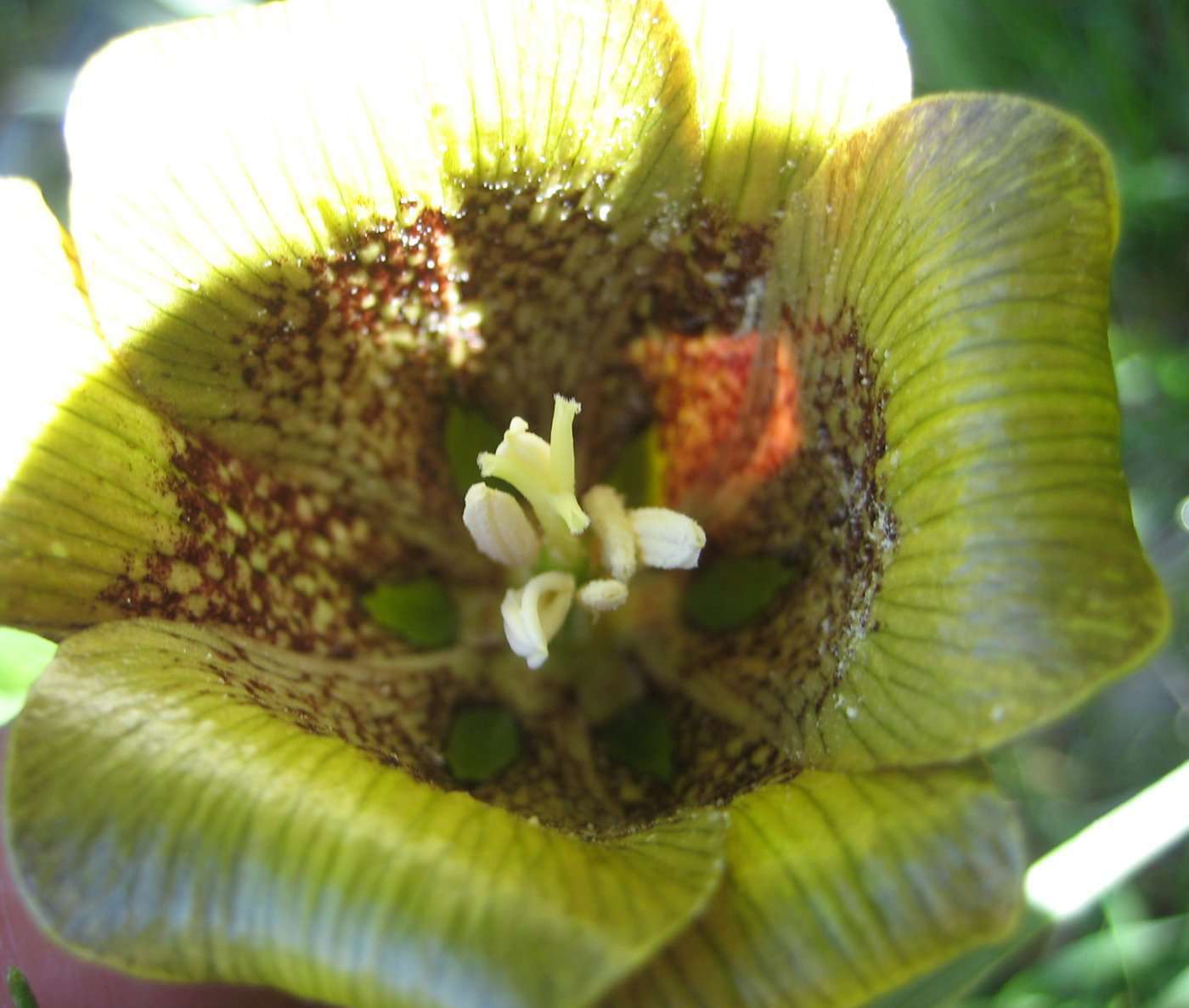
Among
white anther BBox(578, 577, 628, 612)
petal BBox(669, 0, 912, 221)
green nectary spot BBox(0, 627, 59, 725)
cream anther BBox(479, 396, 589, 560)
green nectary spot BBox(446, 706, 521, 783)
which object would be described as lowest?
green nectary spot BBox(446, 706, 521, 783)

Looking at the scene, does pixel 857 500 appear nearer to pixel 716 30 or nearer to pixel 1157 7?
pixel 716 30

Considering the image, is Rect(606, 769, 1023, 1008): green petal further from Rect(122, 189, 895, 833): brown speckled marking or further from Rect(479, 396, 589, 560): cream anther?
Rect(479, 396, 589, 560): cream anther

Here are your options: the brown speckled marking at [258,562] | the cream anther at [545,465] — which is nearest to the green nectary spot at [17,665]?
the brown speckled marking at [258,562]

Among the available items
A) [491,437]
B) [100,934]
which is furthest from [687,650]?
[100,934]

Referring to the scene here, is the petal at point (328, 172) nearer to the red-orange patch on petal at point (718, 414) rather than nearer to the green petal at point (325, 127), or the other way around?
the green petal at point (325, 127)

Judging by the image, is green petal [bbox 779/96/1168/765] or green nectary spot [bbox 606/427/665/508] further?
green nectary spot [bbox 606/427/665/508]

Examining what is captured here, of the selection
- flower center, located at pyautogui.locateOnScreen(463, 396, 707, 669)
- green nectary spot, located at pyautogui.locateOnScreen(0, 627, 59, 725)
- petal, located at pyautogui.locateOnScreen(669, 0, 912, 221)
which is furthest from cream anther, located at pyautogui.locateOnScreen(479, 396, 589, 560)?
green nectary spot, located at pyautogui.locateOnScreen(0, 627, 59, 725)
